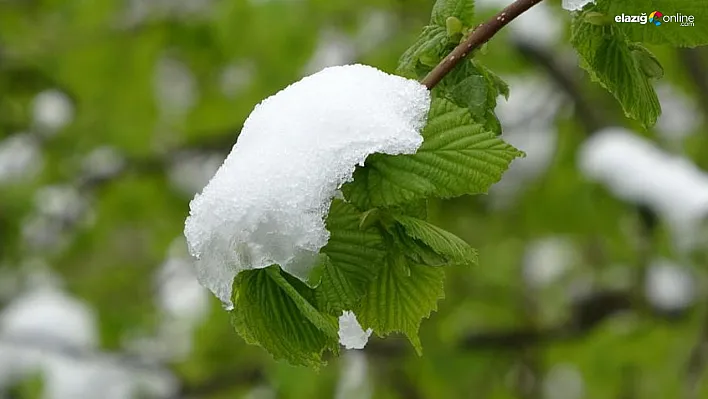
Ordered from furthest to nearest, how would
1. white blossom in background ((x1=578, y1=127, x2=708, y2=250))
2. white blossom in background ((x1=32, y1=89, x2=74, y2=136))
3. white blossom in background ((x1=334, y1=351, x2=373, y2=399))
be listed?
white blossom in background ((x1=32, y1=89, x2=74, y2=136))
white blossom in background ((x1=334, y1=351, x2=373, y2=399))
white blossom in background ((x1=578, y1=127, x2=708, y2=250))

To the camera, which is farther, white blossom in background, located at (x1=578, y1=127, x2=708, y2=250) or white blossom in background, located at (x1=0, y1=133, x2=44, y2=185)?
white blossom in background, located at (x1=0, y1=133, x2=44, y2=185)

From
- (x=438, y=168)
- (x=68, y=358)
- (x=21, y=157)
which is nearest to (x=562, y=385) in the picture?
(x=68, y=358)

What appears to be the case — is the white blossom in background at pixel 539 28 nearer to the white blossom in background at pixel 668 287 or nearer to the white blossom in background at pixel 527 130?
the white blossom in background at pixel 527 130

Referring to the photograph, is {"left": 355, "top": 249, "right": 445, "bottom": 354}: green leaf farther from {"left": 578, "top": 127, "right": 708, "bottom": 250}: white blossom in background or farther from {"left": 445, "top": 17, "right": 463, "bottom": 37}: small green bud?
{"left": 578, "top": 127, "right": 708, "bottom": 250}: white blossom in background

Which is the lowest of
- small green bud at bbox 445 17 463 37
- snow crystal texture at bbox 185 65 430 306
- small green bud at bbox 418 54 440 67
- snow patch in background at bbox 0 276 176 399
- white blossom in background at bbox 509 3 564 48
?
snow crystal texture at bbox 185 65 430 306

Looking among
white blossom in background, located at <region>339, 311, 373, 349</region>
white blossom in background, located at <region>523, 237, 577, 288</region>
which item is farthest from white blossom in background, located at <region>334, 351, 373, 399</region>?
white blossom in background, located at <region>339, 311, 373, 349</region>

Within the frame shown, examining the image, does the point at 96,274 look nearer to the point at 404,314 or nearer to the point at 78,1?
the point at 78,1

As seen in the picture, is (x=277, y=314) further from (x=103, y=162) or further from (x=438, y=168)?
(x=103, y=162)

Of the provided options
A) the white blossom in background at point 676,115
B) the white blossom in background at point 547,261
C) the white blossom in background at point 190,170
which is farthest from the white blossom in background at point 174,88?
the white blossom in background at point 676,115
